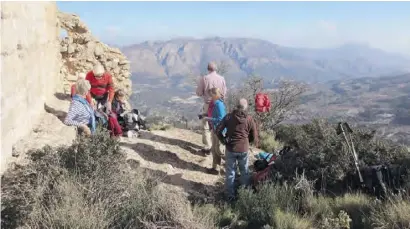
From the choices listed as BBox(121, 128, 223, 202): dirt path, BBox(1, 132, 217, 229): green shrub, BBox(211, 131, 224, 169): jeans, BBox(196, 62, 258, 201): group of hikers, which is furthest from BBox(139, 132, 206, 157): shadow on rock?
BBox(1, 132, 217, 229): green shrub

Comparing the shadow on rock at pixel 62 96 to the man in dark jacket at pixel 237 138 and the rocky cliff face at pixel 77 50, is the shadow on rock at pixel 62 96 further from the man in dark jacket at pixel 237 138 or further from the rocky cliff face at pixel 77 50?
the man in dark jacket at pixel 237 138

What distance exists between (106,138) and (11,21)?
2456 mm

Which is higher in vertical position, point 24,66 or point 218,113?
point 24,66

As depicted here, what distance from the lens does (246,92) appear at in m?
15.3

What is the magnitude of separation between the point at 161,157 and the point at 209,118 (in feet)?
6.07

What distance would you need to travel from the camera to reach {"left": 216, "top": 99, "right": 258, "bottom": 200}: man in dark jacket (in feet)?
22.8

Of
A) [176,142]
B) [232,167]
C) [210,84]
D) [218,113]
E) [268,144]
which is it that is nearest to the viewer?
[232,167]

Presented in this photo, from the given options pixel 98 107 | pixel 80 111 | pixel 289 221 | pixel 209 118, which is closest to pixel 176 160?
pixel 209 118

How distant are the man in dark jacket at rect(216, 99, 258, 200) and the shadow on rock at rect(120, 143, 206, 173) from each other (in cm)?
156

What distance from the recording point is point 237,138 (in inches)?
275

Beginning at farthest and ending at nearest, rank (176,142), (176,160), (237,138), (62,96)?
(62,96) < (176,142) < (176,160) < (237,138)

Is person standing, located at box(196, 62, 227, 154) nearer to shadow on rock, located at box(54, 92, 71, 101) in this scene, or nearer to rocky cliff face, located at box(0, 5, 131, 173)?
rocky cliff face, located at box(0, 5, 131, 173)

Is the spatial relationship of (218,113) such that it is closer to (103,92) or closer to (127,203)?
(127,203)

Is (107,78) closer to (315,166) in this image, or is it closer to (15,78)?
(15,78)
